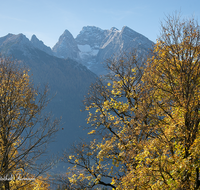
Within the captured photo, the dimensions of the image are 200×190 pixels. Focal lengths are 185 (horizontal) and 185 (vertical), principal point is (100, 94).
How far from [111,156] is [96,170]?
146 cm

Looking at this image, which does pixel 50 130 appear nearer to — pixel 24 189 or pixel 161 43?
pixel 24 189

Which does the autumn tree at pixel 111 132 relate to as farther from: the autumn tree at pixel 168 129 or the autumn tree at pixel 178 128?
the autumn tree at pixel 178 128

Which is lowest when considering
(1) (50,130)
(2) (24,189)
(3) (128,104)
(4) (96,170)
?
(2) (24,189)

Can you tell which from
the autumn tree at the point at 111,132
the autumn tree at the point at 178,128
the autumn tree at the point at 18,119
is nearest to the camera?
the autumn tree at the point at 178,128

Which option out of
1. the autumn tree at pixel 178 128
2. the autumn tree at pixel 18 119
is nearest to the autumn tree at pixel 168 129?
the autumn tree at pixel 178 128

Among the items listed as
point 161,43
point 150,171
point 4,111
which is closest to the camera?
point 150,171

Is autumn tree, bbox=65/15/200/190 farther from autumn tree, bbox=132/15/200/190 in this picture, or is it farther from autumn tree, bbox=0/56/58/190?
autumn tree, bbox=0/56/58/190

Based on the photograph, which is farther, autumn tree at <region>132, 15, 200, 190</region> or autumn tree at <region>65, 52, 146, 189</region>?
autumn tree at <region>65, 52, 146, 189</region>

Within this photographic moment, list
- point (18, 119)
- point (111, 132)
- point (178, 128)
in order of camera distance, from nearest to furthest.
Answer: point (178, 128) → point (18, 119) → point (111, 132)

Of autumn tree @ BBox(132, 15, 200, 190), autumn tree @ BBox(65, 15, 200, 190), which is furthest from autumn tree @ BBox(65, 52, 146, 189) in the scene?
autumn tree @ BBox(132, 15, 200, 190)

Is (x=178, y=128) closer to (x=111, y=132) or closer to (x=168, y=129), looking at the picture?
(x=168, y=129)

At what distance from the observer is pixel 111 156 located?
13.6 metres

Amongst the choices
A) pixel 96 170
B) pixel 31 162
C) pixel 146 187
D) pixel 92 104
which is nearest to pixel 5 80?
pixel 31 162

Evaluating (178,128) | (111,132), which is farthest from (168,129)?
(111,132)
